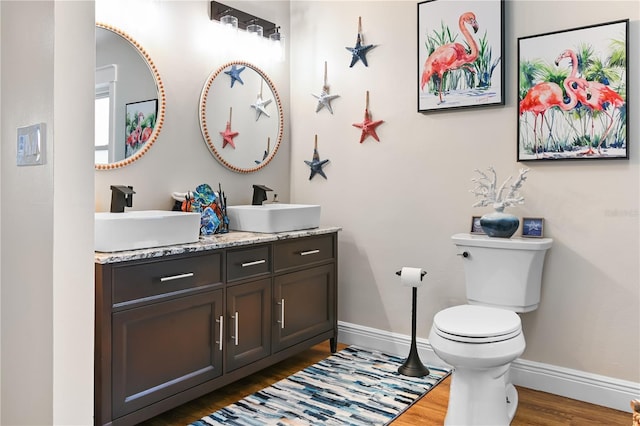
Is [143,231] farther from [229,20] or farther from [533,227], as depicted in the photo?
[533,227]

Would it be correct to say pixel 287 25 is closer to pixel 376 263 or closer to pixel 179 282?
pixel 376 263

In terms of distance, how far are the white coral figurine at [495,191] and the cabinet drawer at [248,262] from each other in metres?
1.17

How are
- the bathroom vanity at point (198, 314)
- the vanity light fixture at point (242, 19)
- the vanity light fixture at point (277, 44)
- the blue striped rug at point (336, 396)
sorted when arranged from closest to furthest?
1. the bathroom vanity at point (198, 314)
2. the blue striped rug at point (336, 396)
3. the vanity light fixture at point (242, 19)
4. the vanity light fixture at point (277, 44)

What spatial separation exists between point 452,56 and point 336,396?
1981mm

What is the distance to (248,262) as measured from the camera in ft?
8.61

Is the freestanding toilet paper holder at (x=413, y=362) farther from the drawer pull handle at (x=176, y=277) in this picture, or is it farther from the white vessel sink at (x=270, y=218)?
the drawer pull handle at (x=176, y=277)

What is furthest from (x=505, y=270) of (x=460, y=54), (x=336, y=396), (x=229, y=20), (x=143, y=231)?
(x=229, y=20)

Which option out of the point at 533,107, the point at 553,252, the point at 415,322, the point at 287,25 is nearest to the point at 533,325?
the point at 553,252

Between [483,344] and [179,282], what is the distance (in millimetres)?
1312

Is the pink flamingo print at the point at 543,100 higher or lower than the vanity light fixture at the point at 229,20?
lower

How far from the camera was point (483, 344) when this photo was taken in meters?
2.06

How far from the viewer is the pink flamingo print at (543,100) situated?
2.59 metres

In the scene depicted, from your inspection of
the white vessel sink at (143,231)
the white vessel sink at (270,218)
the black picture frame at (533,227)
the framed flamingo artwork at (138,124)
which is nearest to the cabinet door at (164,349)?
the white vessel sink at (143,231)

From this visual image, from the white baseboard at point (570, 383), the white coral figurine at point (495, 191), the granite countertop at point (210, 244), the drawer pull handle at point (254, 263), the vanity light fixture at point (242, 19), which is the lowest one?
the white baseboard at point (570, 383)
